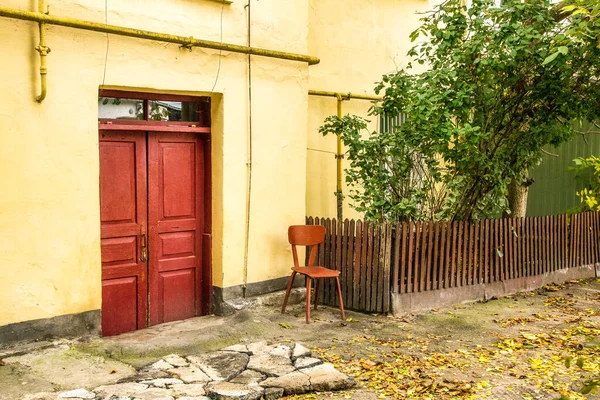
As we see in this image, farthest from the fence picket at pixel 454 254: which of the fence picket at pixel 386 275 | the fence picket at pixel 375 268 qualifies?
the fence picket at pixel 375 268

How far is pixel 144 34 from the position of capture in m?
6.92

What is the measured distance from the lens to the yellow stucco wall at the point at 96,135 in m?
6.09

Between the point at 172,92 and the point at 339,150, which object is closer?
the point at 172,92

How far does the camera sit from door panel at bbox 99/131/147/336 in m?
7.20

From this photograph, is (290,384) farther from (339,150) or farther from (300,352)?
(339,150)

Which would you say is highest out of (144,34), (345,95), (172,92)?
(144,34)

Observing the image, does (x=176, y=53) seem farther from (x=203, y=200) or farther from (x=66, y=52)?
(x=203, y=200)

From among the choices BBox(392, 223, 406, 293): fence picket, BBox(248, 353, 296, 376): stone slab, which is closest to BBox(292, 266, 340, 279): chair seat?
BBox(392, 223, 406, 293): fence picket

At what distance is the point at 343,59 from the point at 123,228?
487cm

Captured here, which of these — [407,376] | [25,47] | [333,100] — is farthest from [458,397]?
[333,100]

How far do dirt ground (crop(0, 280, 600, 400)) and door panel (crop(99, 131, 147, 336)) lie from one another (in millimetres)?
299

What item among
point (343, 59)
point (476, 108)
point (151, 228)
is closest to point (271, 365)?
point (151, 228)

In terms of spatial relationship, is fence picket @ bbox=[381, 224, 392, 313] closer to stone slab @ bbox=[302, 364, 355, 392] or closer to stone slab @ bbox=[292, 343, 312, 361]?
stone slab @ bbox=[292, 343, 312, 361]

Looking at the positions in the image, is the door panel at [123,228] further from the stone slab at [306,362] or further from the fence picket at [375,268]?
the fence picket at [375,268]
